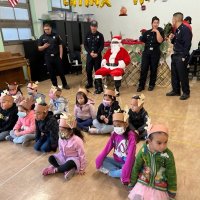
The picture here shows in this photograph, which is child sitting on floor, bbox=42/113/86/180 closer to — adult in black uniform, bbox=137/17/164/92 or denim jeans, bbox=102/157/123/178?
denim jeans, bbox=102/157/123/178

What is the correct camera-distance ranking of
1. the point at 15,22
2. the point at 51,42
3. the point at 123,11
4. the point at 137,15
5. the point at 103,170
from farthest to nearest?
the point at 137,15
the point at 123,11
the point at 15,22
the point at 51,42
the point at 103,170

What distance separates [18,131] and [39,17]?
4.37 meters

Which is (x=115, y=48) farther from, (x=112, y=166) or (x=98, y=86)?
(x=112, y=166)

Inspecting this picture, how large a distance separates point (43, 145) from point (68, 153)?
509 millimetres

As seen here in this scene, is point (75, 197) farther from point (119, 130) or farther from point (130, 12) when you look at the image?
point (130, 12)

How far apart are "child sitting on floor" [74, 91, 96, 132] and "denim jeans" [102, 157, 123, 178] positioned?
88cm

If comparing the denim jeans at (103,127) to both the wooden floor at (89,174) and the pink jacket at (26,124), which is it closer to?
the wooden floor at (89,174)

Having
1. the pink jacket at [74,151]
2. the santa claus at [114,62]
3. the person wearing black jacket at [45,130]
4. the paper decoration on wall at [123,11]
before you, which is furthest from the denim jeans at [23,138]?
the paper decoration on wall at [123,11]

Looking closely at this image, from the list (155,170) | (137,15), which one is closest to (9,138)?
(155,170)

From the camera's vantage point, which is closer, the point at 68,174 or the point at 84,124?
the point at 68,174

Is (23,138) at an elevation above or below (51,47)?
below

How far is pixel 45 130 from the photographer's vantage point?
2297 millimetres

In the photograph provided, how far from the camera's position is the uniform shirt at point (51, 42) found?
4.56 metres

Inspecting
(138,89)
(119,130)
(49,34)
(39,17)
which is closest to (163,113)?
(138,89)
